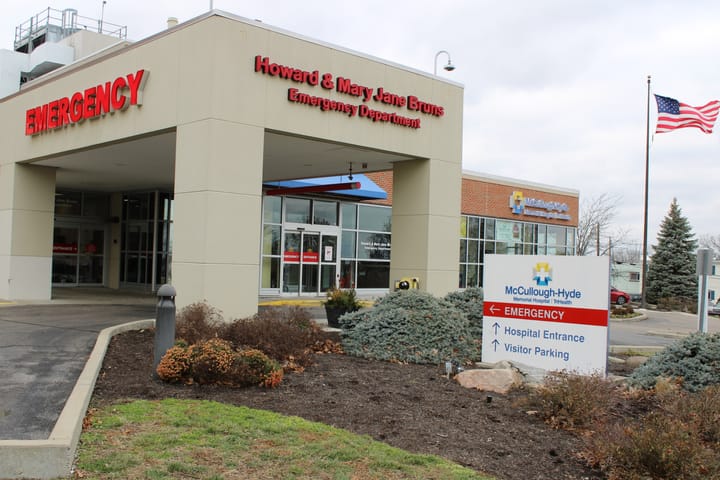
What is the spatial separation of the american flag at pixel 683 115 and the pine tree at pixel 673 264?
22515 mm

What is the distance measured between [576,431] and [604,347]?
11.3 feet

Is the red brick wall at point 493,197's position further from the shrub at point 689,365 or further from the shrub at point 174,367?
the shrub at point 174,367

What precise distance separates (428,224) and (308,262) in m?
11.3

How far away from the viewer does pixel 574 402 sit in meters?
7.27

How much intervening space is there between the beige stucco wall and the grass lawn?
19.3 ft

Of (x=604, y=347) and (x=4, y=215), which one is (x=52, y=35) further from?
(x=604, y=347)

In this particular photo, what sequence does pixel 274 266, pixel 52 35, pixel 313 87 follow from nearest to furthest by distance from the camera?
pixel 313 87 → pixel 274 266 → pixel 52 35

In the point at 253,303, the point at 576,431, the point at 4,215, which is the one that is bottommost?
the point at 576,431

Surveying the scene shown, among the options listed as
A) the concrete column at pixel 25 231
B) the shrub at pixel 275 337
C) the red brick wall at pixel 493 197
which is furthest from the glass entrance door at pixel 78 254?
the shrub at pixel 275 337

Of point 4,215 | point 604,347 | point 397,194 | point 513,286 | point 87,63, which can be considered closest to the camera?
point 604,347

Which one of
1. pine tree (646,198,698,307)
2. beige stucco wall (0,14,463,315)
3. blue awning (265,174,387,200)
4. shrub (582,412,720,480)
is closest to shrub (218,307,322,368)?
beige stucco wall (0,14,463,315)

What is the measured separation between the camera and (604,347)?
401 inches

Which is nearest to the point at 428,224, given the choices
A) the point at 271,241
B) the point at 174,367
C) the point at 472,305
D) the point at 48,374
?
the point at 472,305

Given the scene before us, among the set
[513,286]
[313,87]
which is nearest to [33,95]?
[313,87]
